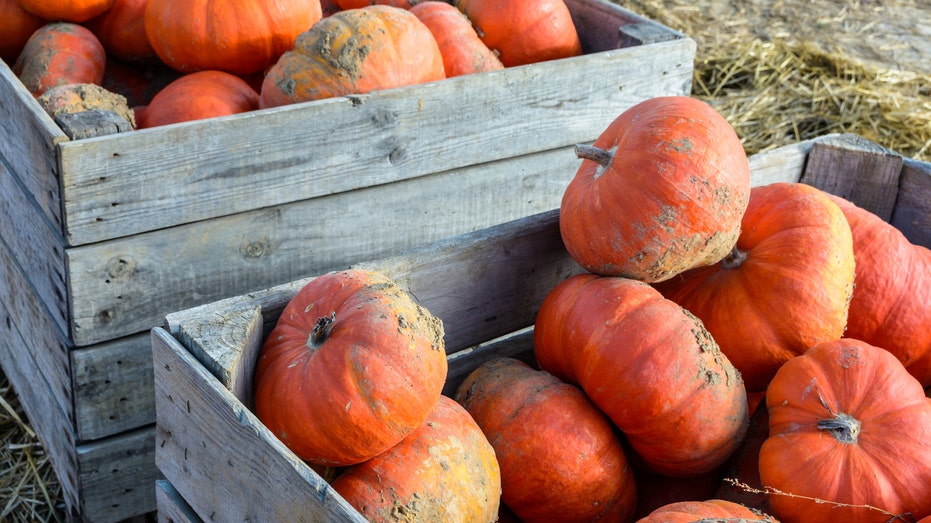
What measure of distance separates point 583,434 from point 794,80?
407 cm

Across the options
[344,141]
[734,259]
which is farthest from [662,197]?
[344,141]

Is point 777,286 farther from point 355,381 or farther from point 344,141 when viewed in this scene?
point 344,141

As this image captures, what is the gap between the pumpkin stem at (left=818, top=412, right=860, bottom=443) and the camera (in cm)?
176

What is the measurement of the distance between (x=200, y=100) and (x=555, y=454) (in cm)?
148

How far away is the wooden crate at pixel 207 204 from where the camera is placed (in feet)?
7.53

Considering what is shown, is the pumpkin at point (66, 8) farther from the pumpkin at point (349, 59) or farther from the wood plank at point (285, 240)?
the wood plank at point (285, 240)

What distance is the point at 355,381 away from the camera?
1612 millimetres

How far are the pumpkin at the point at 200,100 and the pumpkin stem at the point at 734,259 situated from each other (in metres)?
1.45

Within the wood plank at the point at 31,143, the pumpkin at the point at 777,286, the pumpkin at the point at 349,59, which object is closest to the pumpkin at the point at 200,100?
the pumpkin at the point at 349,59

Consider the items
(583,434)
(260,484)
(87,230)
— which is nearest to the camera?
(260,484)

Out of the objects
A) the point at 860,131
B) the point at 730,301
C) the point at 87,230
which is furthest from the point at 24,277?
the point at 860,131

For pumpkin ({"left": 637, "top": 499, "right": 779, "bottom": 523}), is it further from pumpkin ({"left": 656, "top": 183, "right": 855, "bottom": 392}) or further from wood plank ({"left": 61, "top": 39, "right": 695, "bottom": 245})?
wood plank ({"left": 61, "top": 39, "right": 695, "bottom": 245})

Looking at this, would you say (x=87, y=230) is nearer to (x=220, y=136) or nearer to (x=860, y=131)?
(x=220, y=136)

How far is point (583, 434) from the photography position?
6.27 ft
